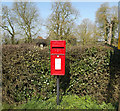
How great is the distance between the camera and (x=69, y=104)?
110 inches

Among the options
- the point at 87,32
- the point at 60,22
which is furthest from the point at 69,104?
the point at 87,32

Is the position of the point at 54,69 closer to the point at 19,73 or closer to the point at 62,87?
the point at 62,87

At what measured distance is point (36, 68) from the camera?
3006 mm

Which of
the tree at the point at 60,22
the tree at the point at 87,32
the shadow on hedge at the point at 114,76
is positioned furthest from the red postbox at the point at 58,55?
the tree at the point at 87,32

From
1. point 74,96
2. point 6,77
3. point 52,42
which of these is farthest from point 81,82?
point 6,77

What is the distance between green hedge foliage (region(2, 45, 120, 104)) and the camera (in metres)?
2.96

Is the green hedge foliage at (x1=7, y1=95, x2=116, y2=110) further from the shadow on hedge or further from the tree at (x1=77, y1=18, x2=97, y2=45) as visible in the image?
the tree at (x1=77, y1=18, x2=97, y2=45)

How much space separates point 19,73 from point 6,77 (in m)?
0.42

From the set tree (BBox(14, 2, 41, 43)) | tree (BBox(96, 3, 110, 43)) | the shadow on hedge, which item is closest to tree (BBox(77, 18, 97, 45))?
tree (BBox(96, 3, 110, 43))

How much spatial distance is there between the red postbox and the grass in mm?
975

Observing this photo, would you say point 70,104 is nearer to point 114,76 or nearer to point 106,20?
point 114,76

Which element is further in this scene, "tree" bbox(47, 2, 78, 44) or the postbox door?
"tree" bbox(47, 2, 78, 44)

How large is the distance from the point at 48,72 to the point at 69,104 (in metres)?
1.08

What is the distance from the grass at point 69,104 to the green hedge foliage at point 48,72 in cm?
18
